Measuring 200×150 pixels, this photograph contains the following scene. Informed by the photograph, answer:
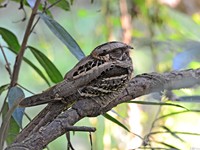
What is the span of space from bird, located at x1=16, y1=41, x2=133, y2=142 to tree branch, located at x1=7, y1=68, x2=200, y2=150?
20 mm

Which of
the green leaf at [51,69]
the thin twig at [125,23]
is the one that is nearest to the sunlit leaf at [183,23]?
the thin twig at [125,23]

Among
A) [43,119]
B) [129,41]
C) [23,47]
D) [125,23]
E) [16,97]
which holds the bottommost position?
[43,119]

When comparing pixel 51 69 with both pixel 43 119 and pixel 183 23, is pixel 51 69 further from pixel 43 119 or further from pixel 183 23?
pixel 183 23

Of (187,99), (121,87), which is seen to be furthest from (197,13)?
(121,87)

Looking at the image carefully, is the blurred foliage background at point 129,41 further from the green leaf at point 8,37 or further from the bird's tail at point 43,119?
the bird's tail at point 43,119

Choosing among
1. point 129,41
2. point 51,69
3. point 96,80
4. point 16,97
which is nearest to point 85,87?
point 96,80

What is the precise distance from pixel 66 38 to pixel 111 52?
18cm

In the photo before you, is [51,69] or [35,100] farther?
[51,69]

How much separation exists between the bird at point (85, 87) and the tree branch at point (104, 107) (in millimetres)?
20

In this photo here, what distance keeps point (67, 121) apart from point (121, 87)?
0.15 meters

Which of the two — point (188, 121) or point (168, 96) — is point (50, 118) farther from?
point (188, 121)

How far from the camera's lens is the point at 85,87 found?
3.21 feet

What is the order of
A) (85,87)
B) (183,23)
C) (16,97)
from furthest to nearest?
(183,23) → (16,97) → (85,87)

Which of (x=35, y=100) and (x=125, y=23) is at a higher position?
(x=125, y=23)
